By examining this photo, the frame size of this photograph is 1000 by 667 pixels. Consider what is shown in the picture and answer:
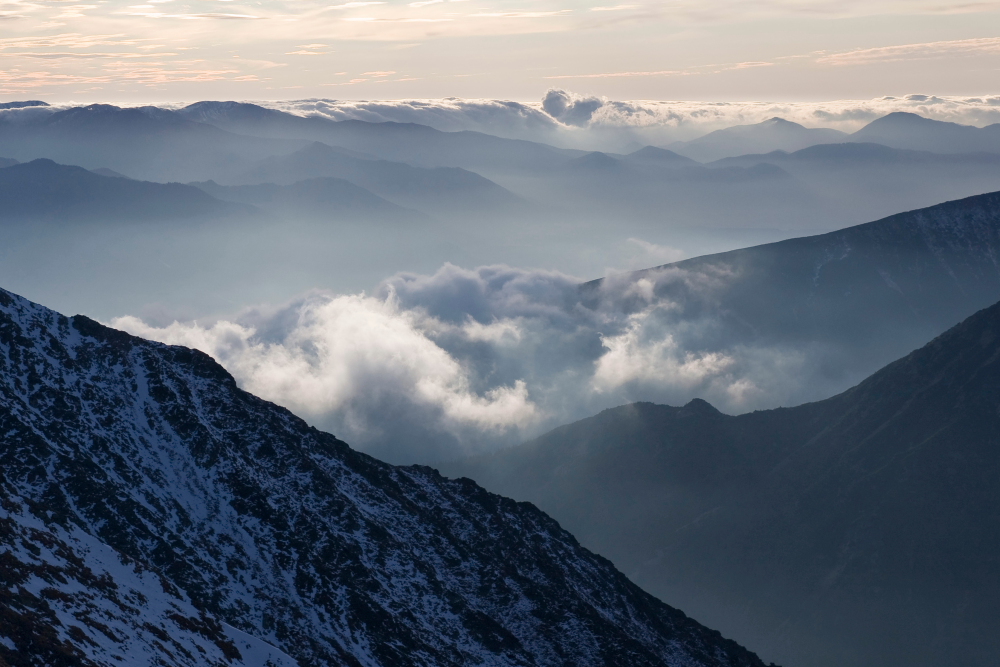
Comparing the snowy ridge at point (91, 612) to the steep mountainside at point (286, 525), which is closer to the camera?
the snowy ridge at point (91, 612)

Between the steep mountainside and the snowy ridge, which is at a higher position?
the steep mountainside

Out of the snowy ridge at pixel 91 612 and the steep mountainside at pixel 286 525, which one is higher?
the steep mountainside at pixel 286 525

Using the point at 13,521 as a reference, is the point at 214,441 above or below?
above

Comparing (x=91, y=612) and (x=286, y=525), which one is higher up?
(x=286, y=525)

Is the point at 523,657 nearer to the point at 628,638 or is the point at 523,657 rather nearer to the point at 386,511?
the point at 628,638

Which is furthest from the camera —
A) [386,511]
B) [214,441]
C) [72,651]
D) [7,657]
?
[386,511]

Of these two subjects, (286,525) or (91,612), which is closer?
(91,612)

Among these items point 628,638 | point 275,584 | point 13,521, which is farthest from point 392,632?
point 13,521

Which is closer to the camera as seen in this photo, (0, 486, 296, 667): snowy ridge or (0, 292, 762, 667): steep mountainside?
(0, 486, 296, 667): snowy ridge
